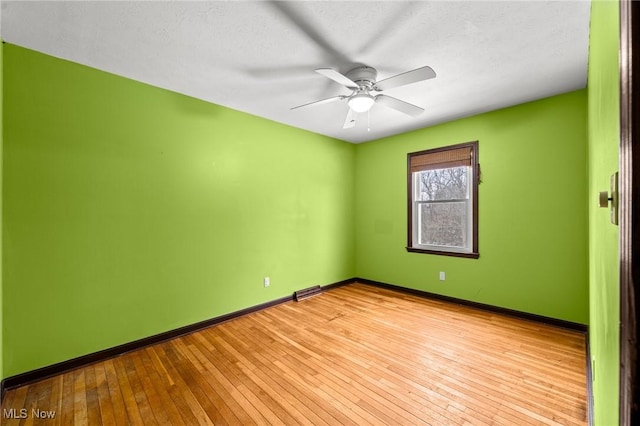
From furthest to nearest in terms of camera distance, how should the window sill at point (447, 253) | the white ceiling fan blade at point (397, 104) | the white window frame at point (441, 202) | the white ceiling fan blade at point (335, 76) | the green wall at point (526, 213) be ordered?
the white window frame at point (441, 202) < the window sill at point (447, 253) < the green wall at point (526, 213) < the white ceiling fan blade at point (397, 104) < the white ceiling fan blade at point (335, 76)

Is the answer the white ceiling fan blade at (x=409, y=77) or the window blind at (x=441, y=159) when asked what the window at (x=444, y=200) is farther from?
the white ceiling fan blade at (x=409, y=77)

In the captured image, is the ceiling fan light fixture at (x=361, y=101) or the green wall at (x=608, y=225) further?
the ceiling fan light fixture at (x=361, y=101)

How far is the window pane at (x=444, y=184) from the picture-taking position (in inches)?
153

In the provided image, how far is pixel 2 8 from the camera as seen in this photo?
174 cm

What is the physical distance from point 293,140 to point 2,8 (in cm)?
290

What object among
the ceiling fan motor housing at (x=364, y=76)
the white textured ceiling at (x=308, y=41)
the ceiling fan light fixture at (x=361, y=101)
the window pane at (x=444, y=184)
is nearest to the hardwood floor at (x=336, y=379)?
the window pane at (x=444, y=184)

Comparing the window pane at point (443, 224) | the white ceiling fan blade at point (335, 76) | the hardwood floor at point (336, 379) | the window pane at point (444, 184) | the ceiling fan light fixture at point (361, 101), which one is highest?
the white ceiling fan blade at point (335, 76)

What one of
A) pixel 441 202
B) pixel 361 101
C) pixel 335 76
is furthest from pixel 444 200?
pixel 335 76

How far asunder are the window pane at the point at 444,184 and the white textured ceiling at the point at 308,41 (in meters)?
1.20

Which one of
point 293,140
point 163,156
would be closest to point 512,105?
point 293,140

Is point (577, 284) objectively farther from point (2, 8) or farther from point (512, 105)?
point (2, 8)

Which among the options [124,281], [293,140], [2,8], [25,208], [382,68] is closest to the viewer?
[2,8]

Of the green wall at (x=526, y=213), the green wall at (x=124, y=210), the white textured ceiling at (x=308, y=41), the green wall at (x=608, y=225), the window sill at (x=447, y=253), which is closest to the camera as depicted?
the green wall at (x=608, y=225)

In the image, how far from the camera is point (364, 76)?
244cm
